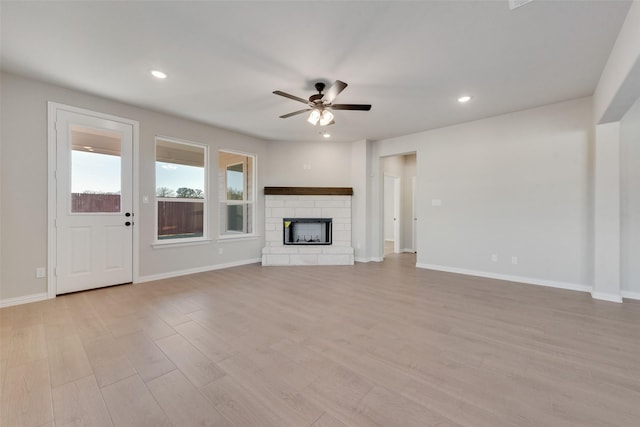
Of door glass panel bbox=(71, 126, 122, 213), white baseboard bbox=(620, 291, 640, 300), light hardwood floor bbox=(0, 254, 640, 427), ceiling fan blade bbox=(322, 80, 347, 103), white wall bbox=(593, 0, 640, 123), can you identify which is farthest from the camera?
door glass panel bbox=(71, 126, 122, 213)

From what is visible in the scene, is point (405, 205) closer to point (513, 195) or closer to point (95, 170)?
point (513, 195)

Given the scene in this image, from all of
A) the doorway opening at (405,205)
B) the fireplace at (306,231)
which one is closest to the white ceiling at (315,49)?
the fireplace at (306,231)

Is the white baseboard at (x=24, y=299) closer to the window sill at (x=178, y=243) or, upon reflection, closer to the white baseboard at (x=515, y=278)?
the window sill at (x=178, y=243)

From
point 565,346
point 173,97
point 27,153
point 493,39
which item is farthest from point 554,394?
point 27,153

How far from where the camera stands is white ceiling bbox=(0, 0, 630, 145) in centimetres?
204

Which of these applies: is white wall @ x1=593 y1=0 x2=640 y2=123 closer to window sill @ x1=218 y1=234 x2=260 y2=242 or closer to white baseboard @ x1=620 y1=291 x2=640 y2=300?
white baseboard @ x1=620 y1=291 x2=640 y2=300

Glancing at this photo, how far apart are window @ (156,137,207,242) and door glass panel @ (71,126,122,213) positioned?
1.94 ft

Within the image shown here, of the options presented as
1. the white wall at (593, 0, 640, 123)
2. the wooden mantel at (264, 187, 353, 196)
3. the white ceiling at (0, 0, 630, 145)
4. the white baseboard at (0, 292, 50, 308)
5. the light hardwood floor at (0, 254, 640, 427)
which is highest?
the white ceiling at (0, 0, 630, 145)

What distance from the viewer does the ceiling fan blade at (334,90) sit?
2.61 meters

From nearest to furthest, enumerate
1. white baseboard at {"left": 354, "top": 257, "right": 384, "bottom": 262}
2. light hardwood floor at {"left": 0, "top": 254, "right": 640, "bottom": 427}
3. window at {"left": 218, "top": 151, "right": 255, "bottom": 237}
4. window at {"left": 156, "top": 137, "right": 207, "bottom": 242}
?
1. light hardwood floor at {"left": 0, "top": 254, "right": 640, "bottom": 427}
2. window at {"left": 156, "top": 137, "right": 207, "bottom": 242}
3. window at {"left": 218, "top": 151, "right": 255, "bottom": 237}
4. white baseboard at {"left": 354, "top": 257, "right": 384, "bottom": 262}

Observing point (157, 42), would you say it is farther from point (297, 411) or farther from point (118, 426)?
point (297, 411)

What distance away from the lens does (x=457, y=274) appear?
464cm

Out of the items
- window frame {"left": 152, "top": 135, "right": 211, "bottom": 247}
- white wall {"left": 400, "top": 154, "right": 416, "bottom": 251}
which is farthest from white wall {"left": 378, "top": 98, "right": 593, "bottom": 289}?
window frame {"left": 152, "top": 135, "right": 211, "bottom": 247}

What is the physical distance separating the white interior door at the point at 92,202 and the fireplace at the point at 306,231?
9.23 ft
